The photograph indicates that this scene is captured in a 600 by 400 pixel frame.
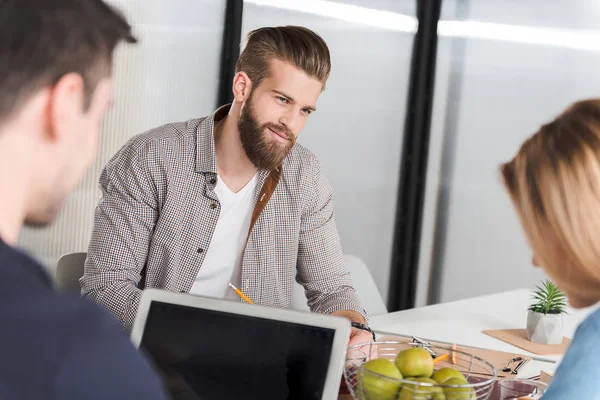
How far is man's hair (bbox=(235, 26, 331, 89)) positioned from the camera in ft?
7.17

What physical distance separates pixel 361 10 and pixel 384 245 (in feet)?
4.58

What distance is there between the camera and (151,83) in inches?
124

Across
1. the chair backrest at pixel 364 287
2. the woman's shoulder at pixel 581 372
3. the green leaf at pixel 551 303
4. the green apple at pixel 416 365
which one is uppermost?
the woman's shoulder at pixel 581 372

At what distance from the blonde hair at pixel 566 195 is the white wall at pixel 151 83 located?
206 centimetres

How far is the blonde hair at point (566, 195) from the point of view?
1081 millimetres

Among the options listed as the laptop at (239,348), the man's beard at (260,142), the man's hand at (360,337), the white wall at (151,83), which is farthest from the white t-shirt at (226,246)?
the white wall at (151,83)

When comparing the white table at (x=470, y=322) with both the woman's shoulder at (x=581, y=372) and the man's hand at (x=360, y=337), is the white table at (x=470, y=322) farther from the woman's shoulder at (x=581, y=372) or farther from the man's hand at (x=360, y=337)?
the woman's shoulder at (x=581, y=372)

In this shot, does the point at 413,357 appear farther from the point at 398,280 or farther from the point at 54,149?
the point at 398,280

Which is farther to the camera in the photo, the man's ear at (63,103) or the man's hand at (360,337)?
the man's hand at (360,337)

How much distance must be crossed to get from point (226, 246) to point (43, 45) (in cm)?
151

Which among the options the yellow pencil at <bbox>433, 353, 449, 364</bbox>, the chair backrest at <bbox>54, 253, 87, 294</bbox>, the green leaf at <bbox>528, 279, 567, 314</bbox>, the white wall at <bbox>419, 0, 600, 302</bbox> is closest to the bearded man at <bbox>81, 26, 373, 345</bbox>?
the chair backrest at <bbox>54, 253, 87, 294</bbox>

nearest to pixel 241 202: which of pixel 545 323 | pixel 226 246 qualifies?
pixel 226 246

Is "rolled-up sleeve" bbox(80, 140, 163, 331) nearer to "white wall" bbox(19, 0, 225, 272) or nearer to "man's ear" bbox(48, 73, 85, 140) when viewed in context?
"white wall" bbox(19, 0, 225, 272)

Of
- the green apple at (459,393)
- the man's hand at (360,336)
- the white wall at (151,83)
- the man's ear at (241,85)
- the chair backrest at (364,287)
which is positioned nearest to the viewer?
the green apple at (459,393)
